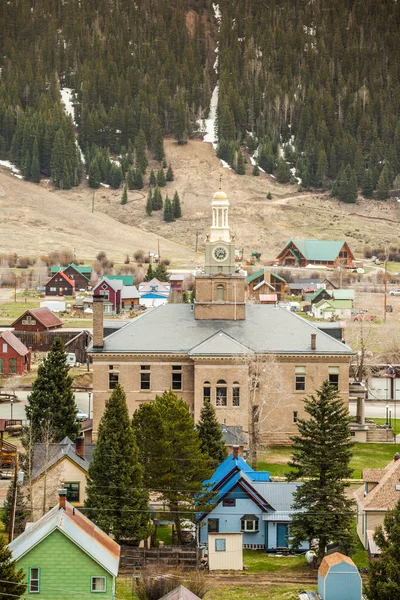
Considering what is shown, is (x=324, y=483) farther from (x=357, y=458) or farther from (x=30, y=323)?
(x=30, y=323)

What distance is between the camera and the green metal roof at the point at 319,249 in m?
173

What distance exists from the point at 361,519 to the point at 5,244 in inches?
5315

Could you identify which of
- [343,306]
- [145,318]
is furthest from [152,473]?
[343,306]

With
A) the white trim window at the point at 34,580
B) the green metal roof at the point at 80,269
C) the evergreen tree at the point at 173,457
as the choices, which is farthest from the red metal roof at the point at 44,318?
the white trim window at the point at 34,580

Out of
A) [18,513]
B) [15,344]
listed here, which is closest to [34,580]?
[18,513]

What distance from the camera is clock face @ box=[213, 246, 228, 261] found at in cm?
7431

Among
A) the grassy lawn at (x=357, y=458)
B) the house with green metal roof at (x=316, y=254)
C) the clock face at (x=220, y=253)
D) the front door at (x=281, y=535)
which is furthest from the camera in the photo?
the house with green metal roof at (x=316, y=254)

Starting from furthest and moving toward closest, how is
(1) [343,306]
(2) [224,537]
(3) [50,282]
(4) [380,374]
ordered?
1. (3) [50,282]
2. (1) [343,306]
3. (4) [380,374]
4. (2) [224,537]

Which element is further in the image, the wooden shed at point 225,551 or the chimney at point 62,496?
the wooden shed at point 225,551

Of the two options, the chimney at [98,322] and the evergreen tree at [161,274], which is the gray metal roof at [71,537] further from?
the evergreen tree at [161,274]

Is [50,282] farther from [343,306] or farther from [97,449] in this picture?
[97,449]

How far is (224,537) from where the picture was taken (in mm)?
46406

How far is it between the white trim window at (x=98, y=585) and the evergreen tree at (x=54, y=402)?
2244cm

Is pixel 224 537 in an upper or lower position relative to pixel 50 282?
lower
